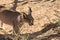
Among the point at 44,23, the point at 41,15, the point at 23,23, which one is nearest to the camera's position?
the point at 23,23

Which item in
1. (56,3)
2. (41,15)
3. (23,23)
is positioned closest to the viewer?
(23,23)

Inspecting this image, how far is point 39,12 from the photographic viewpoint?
23.5 ft

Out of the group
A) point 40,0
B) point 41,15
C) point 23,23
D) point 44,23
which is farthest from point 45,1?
point 23,23

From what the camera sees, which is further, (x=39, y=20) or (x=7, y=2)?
(x=7, y=2)

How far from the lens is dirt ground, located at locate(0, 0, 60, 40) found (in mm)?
6229

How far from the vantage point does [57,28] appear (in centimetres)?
620

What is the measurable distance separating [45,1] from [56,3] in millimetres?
438

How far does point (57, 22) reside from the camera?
6.36 m

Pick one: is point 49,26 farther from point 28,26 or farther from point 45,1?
point 45,1

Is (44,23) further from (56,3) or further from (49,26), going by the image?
(56,3)

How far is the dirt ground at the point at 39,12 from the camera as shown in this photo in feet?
20.4

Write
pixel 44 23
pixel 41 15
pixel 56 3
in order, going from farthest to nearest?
pixel 56 3, pixel 41 15, pixel 44 23

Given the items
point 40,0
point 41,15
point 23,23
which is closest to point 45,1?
point 40,0

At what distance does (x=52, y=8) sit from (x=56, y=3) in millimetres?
385
